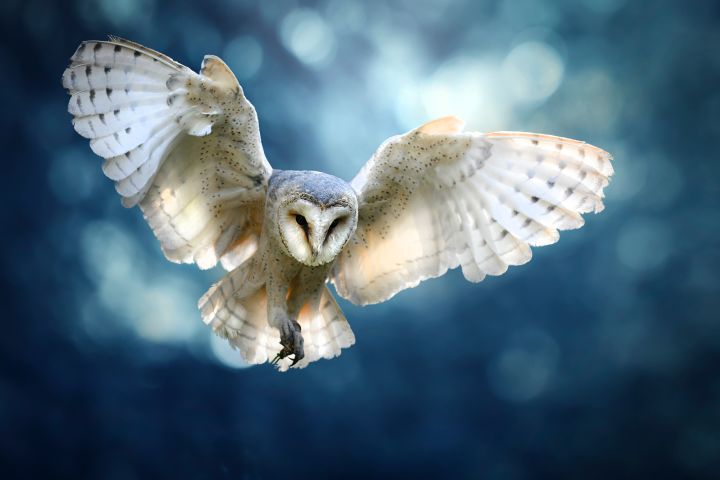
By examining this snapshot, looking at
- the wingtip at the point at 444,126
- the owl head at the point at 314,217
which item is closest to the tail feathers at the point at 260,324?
the owl head at the point at 314,217

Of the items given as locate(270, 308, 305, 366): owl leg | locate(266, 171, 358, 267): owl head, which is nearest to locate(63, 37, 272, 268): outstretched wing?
locate(266, 171, 358, 267): owl head

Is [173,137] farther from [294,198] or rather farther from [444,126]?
[444,126]

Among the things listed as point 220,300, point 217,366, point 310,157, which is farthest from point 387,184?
point 217,366

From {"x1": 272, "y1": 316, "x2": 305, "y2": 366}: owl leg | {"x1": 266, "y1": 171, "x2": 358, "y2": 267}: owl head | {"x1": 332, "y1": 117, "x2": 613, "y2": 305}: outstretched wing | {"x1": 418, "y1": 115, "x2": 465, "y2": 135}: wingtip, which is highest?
{"x1": 418, "y1": 115, "x2": 465, "y2": 135}: wingtip

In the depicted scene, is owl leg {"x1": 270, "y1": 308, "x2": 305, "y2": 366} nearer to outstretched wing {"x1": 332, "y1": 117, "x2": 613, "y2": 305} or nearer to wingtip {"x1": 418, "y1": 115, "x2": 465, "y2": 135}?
outstretched wing {"x1": 332, "y1": 117, "x2": 613, "y2": 305}

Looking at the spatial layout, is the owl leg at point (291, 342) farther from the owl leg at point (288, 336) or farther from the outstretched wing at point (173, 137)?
the outstretched wing at point (173, 137)

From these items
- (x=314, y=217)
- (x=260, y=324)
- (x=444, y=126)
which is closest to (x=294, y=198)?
(x=314, y=217)
